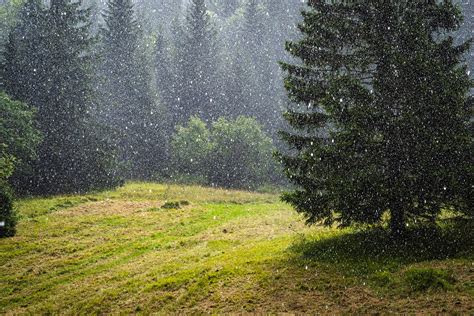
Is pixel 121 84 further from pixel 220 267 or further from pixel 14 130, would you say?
pixel 220 267

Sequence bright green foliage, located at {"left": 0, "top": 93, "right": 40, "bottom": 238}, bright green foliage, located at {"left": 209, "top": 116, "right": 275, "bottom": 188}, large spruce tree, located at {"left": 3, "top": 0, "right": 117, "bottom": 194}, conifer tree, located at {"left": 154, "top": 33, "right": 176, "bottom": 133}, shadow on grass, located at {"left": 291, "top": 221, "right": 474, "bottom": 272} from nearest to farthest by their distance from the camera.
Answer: shadow on grass, located at {"left": 291, "top": 221, "right": 474, "bottom": 272} < bright green foliage, located at {"left": 0, "top": 93, "right": 40, "bottom": 238} < large spruce tree, located at {"left": 3, "top": 0, "right": 117, "bottom": 194} < bright green foliage, located at {"left": 209, "top": 116, "right": 275, "bottom": 188} < conifer tree, located at {"left": 154, "top": 33, "right": 176, "bottom": 133}

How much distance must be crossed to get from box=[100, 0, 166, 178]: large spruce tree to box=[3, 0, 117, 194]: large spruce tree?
8.61 metres

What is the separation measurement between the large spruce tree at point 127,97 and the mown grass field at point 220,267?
76.8ft

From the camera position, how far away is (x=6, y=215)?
56.9 feet

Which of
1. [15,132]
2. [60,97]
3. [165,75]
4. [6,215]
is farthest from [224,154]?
[6,215]

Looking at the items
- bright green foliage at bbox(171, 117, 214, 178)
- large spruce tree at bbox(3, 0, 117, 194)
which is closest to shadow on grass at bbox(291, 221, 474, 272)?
large spruce tree at bbox(3, 0, 117, 194)

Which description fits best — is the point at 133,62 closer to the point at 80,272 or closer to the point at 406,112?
the point at 80,272

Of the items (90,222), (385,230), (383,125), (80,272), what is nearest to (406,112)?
(383,125)

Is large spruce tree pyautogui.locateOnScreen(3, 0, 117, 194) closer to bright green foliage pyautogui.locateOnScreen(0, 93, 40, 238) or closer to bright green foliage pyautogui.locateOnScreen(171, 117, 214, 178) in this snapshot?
bright green foliage pyautogui.locateOnScreen(0, 93, 40, 238)

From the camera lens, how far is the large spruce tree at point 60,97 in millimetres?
30688

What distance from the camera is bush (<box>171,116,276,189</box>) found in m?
39.4

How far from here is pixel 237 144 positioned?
4072 cm

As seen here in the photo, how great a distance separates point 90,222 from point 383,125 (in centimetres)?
1571

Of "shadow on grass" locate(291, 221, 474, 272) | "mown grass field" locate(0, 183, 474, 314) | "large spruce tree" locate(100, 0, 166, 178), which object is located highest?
"large spruce tree" locate(100, 0, 166, 178)
